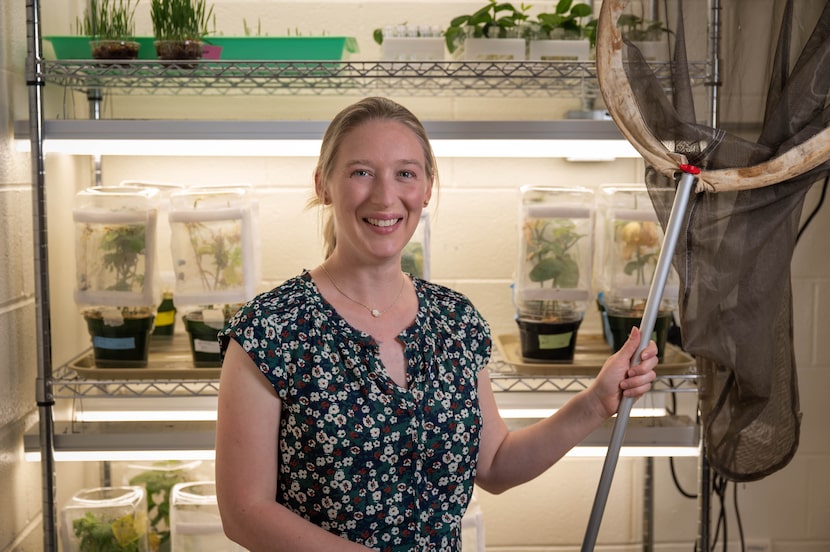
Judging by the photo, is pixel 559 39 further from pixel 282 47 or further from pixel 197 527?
pixel 197 527

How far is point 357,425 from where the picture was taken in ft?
4.05

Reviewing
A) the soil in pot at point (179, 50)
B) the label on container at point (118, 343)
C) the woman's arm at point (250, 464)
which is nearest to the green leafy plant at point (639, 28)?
the woman's arm at point (250, 464)

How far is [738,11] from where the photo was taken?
1356 millimetres

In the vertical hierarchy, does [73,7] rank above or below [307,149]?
above

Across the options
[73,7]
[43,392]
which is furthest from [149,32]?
[43,392]

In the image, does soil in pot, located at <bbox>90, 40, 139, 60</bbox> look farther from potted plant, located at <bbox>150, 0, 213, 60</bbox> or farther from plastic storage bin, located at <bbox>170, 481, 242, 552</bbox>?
plastic storage bin, located at <bbox>170, 481, 242, 552</bbox>

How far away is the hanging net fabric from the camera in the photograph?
1.23 meters

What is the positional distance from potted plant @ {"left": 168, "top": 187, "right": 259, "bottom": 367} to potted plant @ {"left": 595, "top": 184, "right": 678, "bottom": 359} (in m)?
0.68

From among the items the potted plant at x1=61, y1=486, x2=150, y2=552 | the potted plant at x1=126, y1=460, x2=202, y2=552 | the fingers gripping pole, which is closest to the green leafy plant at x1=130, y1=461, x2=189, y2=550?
the potted plant at x1=126, y1=460, x2=202, y2=552

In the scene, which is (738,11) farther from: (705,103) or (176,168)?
(176,168)

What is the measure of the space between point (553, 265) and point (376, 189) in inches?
24.5

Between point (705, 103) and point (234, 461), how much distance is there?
98 centimetres

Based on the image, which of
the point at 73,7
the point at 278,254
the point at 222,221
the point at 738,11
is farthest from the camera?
the point at 278,254

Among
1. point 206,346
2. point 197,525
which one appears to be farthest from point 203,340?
point 197,525
